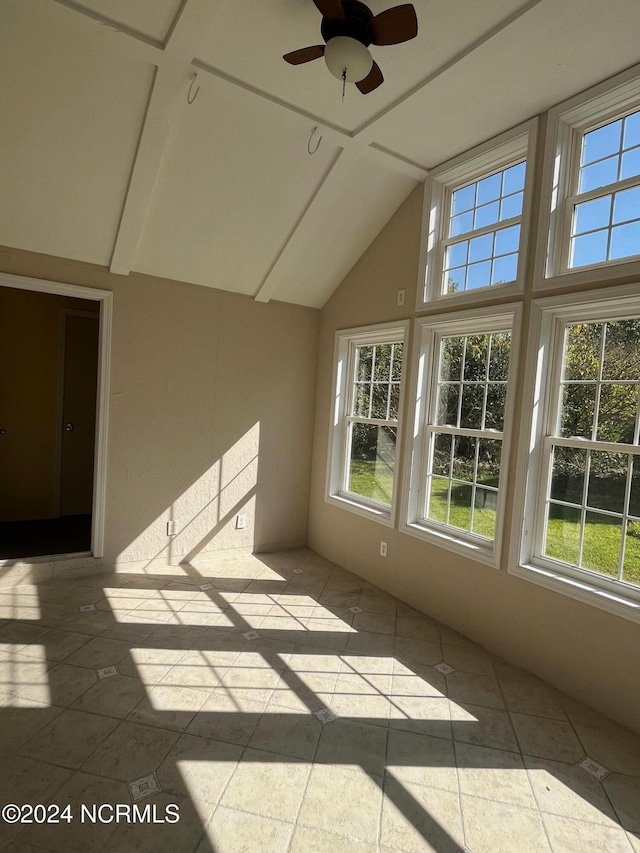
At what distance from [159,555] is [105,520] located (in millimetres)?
572

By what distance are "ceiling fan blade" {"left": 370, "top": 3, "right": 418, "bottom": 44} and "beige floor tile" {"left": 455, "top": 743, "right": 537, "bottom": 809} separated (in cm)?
310

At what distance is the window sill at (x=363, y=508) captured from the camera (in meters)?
3.92

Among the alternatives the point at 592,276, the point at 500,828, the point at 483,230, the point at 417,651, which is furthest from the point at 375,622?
the point at 483,230

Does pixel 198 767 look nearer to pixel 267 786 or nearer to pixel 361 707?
pixel 267 786

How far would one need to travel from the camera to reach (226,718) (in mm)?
2225

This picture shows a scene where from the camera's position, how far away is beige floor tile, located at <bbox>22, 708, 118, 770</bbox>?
1922mm

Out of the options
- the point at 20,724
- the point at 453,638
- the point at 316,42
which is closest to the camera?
the point at 20,724

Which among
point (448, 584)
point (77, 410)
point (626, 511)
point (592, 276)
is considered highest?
point (592, 276)

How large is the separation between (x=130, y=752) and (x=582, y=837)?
5.91ft

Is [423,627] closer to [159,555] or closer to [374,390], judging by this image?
[374,390]

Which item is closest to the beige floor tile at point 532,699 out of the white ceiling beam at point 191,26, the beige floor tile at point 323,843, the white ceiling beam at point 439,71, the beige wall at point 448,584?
the beige wall at point 448,584

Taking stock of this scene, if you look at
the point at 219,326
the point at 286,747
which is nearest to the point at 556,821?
the point at 286,747

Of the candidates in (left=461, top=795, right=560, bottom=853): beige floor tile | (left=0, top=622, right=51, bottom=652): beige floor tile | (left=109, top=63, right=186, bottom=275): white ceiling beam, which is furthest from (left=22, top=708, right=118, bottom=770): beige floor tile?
(left=109, top=63, right=186, bottom=275): white ceiling beam

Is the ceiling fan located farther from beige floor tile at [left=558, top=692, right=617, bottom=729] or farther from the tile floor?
beige floor tile at [left=558, top=692, right=617, bottom=729]
